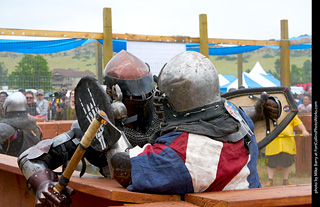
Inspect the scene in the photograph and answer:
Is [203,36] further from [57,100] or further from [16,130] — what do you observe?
[57,100]

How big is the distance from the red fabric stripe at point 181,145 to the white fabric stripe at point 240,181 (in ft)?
1.03

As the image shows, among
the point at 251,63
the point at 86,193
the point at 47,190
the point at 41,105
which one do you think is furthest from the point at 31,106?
the point at 251,63

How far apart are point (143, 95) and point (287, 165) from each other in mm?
5312

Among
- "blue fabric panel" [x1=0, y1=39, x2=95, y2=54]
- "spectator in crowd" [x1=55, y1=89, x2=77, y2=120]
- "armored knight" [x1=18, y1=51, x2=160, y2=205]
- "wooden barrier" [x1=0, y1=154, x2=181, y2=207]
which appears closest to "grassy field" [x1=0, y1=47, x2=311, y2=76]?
"spectator in crowd" [x1=55, y1=89, x2=77, y2=120]

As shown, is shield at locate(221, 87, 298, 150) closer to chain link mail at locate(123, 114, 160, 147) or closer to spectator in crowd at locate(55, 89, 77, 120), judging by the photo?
chain link mail at locate(123, 114, 160, 147)

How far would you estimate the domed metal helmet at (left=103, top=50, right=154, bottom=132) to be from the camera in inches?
130

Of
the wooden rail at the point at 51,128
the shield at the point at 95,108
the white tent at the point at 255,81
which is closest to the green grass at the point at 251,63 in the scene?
the white tent at the point at 255,81

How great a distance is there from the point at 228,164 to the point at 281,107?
117 cm

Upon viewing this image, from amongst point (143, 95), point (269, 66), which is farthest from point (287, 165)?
point (269, 66)

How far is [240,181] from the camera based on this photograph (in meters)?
2.51

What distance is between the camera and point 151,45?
6.75 metres

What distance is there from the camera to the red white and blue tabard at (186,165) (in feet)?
7.56

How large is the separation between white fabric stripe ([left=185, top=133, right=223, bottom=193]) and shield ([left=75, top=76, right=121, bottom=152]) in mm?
424
